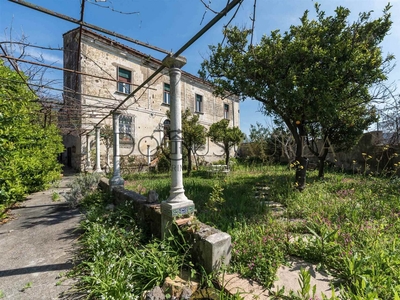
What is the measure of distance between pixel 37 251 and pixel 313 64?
582 cm

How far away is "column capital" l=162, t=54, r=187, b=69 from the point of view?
103 inches

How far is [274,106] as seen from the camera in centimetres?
449

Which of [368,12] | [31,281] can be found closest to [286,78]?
[368,12]

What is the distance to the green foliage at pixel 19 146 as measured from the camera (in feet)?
11.7

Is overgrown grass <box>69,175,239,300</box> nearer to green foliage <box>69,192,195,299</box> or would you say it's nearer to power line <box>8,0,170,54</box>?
green foliage <box>69,192,195,299</box>

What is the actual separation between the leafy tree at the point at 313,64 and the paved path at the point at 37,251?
14.0ft

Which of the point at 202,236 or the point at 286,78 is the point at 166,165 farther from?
the point at 202,236

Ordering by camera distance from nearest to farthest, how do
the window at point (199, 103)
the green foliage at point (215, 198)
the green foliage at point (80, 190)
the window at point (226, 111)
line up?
the green foliage at point (215, 198)
the green foliage at point (80, 190)
the window at point (199, 103)
the window at point (226, 111)

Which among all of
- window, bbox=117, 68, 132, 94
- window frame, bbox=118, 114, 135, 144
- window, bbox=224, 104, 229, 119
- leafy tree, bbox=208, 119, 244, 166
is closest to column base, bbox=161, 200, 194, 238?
leafy tree, bbox=208, 119, 244, 166

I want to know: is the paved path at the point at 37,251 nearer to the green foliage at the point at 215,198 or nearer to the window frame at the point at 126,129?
the green foliage at the point at 215,198

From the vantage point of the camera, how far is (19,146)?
499 cm

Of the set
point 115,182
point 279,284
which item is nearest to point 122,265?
point 279,284

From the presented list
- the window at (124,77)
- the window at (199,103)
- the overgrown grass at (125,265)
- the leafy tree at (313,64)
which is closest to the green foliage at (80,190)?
the overgrown grass at (125,265)

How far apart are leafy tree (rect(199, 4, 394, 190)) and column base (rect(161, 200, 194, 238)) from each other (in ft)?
9.26
